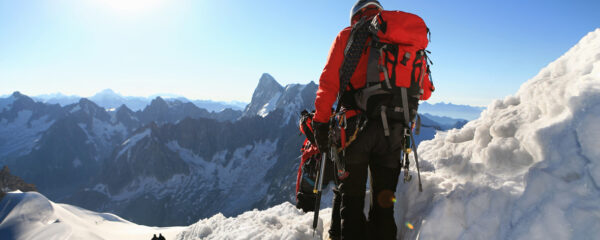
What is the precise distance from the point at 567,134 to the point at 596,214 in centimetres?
110

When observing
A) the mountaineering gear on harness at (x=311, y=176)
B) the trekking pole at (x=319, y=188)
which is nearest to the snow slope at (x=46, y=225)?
the mountaineering gear on harness at (x=311, y=176)

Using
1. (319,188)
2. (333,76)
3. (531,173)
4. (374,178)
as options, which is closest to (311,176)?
(319,188)

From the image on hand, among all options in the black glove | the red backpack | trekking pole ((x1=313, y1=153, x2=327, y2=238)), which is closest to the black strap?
the red backpack

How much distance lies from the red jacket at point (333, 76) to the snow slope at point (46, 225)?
31.9 meters

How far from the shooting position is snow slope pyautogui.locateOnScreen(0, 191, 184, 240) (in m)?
33.6

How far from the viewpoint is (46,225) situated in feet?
132

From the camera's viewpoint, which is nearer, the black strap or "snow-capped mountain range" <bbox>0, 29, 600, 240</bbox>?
"snow-capped mountain range" <bbox>0, 29, 600, 240</bbox>

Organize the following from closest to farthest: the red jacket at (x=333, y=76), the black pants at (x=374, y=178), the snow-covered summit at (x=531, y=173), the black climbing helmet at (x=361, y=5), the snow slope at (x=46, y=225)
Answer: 1. the snow-covered summit at (x=531, y=173)
2. the red jacket at (x=333, y=76)
3. the black pants at (x=374, y=178)
4. the black climbing helmet at (x=361, y=5)
5. the snow slope at (x=46, y=225)

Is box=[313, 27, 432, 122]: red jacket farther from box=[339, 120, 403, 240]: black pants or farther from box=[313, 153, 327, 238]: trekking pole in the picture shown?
box=[313, 153, 327, 238]: trekking pole

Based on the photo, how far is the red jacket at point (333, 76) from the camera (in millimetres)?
3811

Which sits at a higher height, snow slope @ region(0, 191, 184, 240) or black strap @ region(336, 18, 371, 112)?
black strap @ region(336, 18, 371, 112)

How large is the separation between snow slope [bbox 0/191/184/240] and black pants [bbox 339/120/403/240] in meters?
31.3

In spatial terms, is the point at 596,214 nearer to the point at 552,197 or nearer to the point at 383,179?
the point at 552,197

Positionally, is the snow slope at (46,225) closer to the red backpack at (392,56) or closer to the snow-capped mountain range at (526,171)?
the snow-capped mountain range at (526,171)
